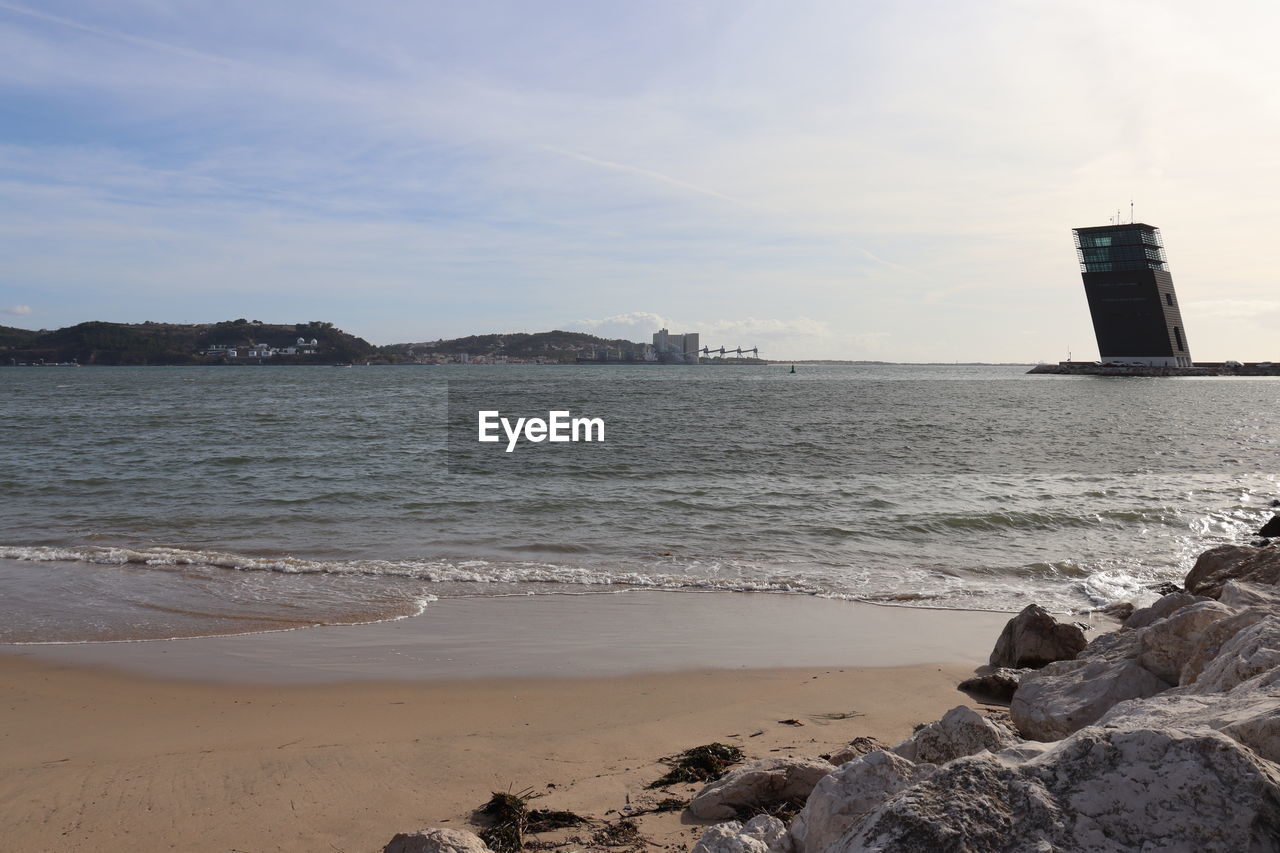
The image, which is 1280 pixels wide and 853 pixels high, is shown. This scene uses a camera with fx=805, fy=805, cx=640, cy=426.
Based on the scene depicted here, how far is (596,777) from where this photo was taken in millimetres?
5016

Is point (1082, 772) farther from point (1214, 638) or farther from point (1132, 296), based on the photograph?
point (1132, 296)

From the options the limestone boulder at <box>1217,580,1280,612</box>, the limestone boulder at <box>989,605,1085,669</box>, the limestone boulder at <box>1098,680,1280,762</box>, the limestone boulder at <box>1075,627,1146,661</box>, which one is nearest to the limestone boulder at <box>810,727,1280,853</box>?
the limestone boulder at <box>1098,680,1280,762</box>

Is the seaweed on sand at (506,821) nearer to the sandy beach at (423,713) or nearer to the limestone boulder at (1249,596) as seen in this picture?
the sandy beach at (423,713)

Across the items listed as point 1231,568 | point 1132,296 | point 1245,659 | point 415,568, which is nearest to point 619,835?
point 1245,659

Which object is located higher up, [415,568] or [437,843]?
A: [437,843]

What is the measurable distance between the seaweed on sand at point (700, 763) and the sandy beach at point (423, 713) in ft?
0.36

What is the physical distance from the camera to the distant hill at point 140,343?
150 metres

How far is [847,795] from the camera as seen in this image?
3.00 metres

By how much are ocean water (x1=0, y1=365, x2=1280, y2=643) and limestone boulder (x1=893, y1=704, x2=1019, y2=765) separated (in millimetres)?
6777

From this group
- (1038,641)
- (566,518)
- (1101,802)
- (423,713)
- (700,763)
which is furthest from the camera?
(566,518)

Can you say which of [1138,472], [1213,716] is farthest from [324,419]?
[1213,716]

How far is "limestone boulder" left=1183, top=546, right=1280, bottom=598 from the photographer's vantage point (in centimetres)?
725

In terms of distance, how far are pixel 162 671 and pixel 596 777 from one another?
15.3ft

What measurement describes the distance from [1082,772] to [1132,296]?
110 meters
